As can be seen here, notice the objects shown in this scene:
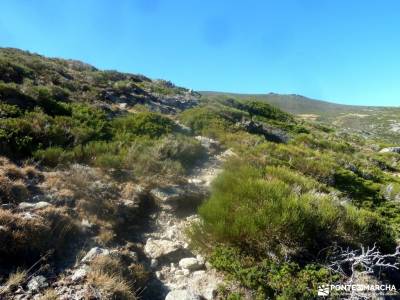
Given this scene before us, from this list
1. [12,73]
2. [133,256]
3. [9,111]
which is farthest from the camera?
[12,73]

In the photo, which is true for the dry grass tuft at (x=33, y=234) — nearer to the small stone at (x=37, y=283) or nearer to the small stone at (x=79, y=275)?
the small stone at (x=37, y=283)

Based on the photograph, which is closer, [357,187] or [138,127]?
[357,187]

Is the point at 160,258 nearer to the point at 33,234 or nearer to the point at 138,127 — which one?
the point at 33,234

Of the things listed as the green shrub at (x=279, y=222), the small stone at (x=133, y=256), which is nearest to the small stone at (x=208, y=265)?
the green shrub at (x=279, y=222)

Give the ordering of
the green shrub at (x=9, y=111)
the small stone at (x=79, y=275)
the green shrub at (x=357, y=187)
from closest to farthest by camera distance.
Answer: the small stone at (x=79, y=275)
the green shrub at (x=9, y=111)
the green shrub at (x=357, y=187)

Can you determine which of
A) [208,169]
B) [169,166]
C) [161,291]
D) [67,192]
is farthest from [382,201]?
[67,192]

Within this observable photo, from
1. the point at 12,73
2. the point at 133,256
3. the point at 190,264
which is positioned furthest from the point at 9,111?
the point at 190,264

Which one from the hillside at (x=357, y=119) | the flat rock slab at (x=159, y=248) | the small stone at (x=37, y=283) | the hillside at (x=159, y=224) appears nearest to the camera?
the small stone at (x=37, y=283)

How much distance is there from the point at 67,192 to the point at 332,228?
464 centimetres

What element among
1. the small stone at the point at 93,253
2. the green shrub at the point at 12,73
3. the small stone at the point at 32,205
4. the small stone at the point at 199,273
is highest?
the green shrub at the point at 12,73

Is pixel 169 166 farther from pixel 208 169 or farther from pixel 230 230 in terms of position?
pixel 230 230

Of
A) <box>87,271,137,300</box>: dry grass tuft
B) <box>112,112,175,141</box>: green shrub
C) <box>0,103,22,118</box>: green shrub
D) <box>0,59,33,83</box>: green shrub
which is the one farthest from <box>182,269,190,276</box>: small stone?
<box>0,59,33,83</box>: green shrub

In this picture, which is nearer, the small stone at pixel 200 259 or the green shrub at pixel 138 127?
the small stone at pixel 200 259

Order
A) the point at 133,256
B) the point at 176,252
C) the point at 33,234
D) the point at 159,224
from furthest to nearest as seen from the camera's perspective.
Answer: the point at 159,224 → the point at 176,252 → the point at 133,256 → the point at 33,234
